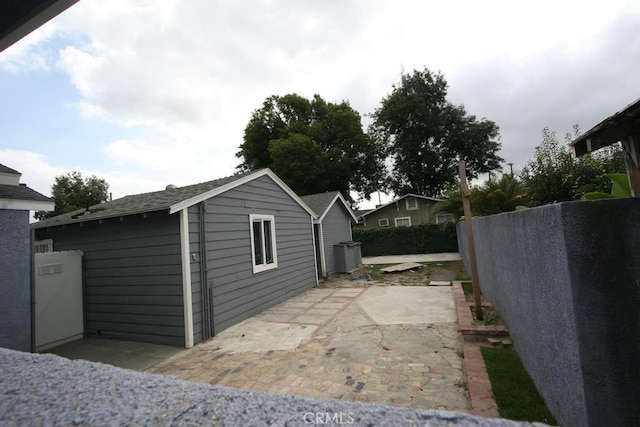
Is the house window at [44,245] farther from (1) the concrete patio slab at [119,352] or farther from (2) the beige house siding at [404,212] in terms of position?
(2) the beige house siding at [404,212]

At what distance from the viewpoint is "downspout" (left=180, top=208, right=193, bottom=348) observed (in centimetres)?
531

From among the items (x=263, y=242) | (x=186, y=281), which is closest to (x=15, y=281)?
(x=186, y=281)

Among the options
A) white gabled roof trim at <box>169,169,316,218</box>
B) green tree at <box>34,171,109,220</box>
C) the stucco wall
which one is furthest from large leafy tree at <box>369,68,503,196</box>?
the stucco wall

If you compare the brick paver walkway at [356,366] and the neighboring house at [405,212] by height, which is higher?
the neighboring house at [405,212]

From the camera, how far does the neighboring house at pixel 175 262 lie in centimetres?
549

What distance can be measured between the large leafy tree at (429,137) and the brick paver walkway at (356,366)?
93.7 ft

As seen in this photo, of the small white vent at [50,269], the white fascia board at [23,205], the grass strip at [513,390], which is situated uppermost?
the white fascia board at [23,205]

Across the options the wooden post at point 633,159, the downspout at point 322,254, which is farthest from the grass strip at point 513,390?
the downspout at point 322,254

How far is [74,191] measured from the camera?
26.9 m

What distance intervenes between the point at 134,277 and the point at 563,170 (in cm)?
1498

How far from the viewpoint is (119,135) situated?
31.9 ft

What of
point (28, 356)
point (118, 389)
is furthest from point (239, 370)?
point (118, 389)

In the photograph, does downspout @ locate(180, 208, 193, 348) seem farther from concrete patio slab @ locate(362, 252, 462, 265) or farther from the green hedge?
the green hedge

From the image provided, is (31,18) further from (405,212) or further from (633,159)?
(405,212)
